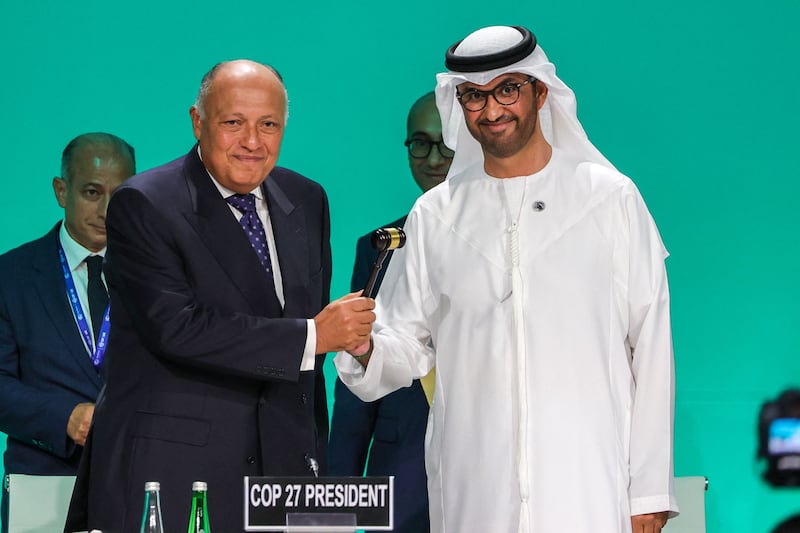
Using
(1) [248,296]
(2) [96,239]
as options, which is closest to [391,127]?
(2) [96,239]

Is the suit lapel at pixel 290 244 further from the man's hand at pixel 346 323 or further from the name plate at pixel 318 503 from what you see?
the name plate at pixel 318 503

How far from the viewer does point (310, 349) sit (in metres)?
3.12

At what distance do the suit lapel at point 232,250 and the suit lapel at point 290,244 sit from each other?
0.04 meters

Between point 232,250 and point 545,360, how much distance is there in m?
0.74

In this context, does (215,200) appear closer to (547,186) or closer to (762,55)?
(547,186)

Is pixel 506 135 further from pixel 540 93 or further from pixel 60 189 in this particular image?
pixel 60 189

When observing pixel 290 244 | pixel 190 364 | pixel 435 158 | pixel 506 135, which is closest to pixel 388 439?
pixel 435 158

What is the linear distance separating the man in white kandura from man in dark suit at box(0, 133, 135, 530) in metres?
1.26

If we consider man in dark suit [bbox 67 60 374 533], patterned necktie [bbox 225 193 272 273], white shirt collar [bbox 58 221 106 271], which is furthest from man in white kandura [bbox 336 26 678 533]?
white shirt collar [bbox 58 221 106 271]

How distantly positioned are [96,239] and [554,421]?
1.91 m

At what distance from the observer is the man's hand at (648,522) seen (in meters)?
3.07

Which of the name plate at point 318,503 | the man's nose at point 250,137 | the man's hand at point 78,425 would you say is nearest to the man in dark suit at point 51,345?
the man's hand at point 78,425

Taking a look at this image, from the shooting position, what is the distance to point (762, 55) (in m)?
5.04

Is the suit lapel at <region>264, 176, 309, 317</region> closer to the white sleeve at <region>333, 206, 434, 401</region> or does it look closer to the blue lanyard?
the white sleeve at <region>333, 206, 434, 401</region>
